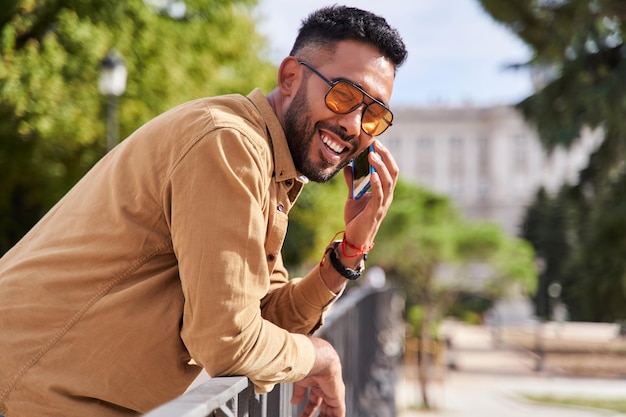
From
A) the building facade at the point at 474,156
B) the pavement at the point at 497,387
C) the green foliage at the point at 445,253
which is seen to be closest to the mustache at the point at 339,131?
the pavement at the point at 497,387

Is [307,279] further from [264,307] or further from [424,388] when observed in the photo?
[424,388]

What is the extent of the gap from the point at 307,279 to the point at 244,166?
0.73 m

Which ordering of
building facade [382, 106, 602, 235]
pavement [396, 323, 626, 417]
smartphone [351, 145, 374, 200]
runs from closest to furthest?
smartphone [351, 145, 374, 200] < pavement [396, 323, 626, 417] < building facade [382, 106, 602, 235]

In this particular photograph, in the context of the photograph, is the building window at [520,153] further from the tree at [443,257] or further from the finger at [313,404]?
the finger at [313,404]

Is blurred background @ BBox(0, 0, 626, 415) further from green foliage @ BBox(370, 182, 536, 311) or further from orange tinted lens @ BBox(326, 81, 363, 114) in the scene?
orange tinted lens @ BBox(326, 81, 363, 114)

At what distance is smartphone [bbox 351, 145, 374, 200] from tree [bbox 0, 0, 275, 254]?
10226 millimetres

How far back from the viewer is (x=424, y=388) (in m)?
27.6

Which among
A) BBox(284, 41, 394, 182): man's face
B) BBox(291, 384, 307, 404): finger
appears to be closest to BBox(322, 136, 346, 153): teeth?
BBox(284, 41, 394, 182): man's face

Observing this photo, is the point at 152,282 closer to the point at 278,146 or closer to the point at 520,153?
the point at 278,146

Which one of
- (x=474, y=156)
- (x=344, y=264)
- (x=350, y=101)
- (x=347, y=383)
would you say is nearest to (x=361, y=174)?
(x=344, y=264)

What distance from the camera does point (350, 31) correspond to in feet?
6.66

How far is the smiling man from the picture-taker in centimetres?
168

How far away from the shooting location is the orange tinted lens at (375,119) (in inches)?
81.1

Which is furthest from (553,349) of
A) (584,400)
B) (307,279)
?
(307,279)
